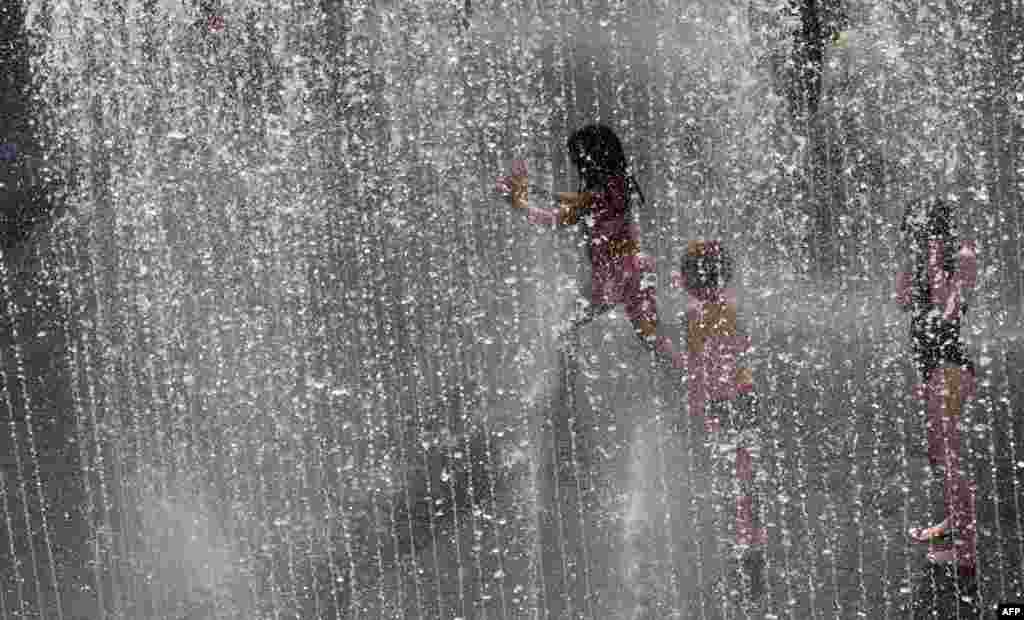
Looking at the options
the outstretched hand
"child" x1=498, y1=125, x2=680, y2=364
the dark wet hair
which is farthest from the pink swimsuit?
the outstretched hand

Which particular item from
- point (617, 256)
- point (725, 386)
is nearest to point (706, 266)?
point (617, 256)

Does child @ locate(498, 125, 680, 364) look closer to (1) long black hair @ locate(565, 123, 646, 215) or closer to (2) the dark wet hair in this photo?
(1) long black hair @ locate(565, 123, 646, 215)

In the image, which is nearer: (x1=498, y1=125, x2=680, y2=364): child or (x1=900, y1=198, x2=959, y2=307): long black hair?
(x1=900, y1=198, x2=959, y2=307): long black hair

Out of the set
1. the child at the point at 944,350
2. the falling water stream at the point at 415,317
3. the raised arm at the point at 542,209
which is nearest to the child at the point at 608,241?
the raised arm at the point at 542,209

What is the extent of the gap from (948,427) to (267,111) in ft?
10.9

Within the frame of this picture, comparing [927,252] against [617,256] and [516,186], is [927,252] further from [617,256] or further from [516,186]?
[516,186]

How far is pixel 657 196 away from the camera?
4.92 m

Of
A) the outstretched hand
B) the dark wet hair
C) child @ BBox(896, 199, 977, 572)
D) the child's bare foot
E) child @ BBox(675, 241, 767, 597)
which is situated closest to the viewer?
child @ BBox(896, 199, 977, 572)

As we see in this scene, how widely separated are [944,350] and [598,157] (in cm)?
183

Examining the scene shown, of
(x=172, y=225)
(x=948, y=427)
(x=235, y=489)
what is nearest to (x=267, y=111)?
(x=172, y=225)

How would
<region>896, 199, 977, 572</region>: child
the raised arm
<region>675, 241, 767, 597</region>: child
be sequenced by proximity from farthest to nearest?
the raised arm, <region>675, 241, 767, 597</region>: child, <region>896, 199, 977, 572</region>: child

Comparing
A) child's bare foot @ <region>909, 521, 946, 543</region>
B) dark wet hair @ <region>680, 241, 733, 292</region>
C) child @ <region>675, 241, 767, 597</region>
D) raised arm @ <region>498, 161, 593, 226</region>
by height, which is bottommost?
child's bare foot @ <region>909, 521, 946, 543</region>

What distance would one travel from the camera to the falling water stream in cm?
414

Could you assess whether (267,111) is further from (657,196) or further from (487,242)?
(657,196)
